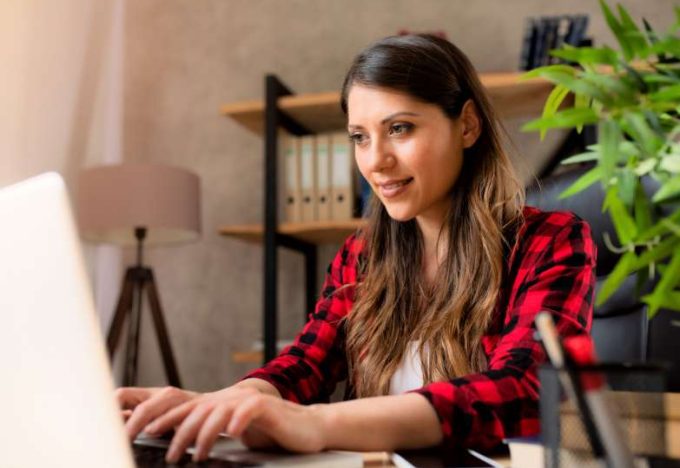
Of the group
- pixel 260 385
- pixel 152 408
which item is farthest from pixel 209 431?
pixel 260 385

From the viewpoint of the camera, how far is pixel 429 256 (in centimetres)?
143

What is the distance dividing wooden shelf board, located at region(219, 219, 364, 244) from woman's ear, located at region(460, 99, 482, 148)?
1.10 meters

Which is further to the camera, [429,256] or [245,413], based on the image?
[429,256]

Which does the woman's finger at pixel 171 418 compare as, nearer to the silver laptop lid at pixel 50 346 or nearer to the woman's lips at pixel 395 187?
the silver laptop lid at pixel 50 346

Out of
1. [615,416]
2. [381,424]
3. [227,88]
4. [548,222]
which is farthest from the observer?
[227,88]

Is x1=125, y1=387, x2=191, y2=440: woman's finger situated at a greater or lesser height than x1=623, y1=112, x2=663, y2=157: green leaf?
lesser

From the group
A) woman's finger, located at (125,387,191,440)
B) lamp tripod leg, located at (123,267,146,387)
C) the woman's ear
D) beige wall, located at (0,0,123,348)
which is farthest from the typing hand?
beige wall, located at (0,0,123,348)

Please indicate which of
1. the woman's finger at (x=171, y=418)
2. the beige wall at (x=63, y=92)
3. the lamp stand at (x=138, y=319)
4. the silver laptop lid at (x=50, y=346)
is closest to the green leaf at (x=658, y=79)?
the silver laptop lid at (x=50, y=346)

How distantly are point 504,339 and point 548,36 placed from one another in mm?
1757

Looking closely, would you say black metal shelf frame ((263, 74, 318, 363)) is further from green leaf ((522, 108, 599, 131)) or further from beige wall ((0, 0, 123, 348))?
green leaf ((522, 108, 599, 131))

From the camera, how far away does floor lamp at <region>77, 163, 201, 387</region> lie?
8.32ft

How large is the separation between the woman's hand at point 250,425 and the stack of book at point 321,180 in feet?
6.27

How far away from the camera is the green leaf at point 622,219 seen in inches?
20.0

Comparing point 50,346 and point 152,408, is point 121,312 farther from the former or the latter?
point 50,346
